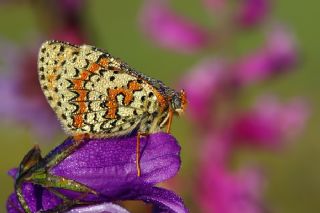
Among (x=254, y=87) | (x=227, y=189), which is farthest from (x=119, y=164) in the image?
(x=254, y=87)

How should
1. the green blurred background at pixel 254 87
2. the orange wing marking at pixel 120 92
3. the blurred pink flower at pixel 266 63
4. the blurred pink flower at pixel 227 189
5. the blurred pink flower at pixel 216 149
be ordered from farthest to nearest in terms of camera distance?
the green blurred background at pixel 254 87, the blurred pink flower at pixel 266 63, the blurred pink flower at pixel 216 149, the blurred pink flower at pixel 227 189, the orange wing marking at pixel 120 92

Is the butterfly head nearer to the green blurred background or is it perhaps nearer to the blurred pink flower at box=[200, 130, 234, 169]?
the green blurred background

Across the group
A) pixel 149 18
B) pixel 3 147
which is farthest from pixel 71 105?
pixel 3 147

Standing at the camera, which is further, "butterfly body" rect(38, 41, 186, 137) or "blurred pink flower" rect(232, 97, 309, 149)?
"blurred pink flower" rect(232, 97, 309, 149)

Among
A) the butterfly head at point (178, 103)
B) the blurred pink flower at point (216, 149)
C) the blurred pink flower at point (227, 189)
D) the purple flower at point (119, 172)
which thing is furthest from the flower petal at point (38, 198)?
the blurred pink flower at point (216, 149)

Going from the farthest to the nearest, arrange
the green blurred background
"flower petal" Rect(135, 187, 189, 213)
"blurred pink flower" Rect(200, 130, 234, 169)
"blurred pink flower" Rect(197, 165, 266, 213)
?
the green blurred background → "blurred pink flower" Rect(200, 130, 234, 169) → "blurred pink flower" Rect(197, 165, 266, 213) → "flower petal" Rect(135, 187, 189, 213)

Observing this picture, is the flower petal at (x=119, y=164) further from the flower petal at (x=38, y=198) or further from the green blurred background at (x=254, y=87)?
the green blurred background at (x=254, y=87)

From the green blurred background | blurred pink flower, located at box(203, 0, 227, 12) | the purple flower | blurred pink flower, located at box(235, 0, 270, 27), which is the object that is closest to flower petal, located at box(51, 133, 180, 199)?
the purple flower
